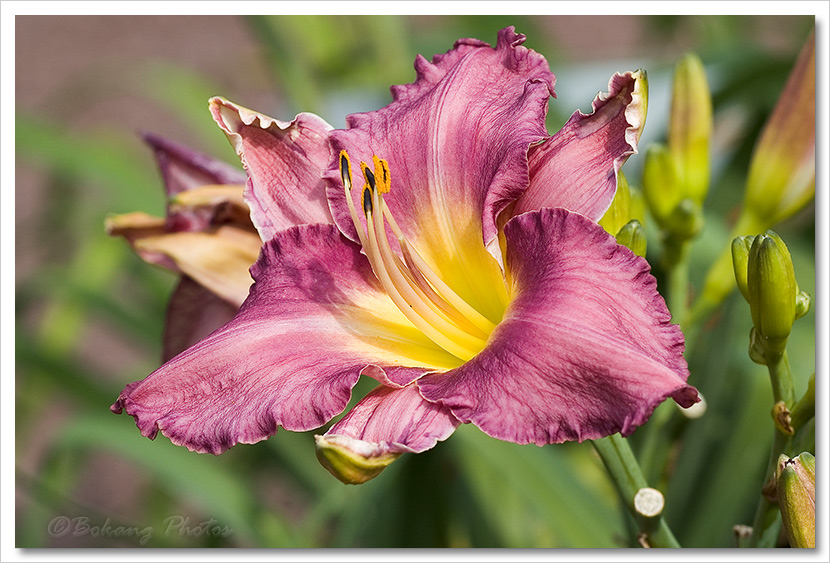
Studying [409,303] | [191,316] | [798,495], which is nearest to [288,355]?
[409,303]

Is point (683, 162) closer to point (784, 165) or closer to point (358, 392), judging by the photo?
point (784, 165)

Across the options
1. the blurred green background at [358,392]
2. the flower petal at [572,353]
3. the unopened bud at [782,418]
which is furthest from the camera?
the blurred green background at [358,392]

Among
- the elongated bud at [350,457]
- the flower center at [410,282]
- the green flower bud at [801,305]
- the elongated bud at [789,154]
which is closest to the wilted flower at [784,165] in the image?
the elongated bud at [789,154]

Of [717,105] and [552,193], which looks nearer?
[552,193]

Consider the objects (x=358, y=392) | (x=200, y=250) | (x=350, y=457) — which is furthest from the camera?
(x=358, y=392)

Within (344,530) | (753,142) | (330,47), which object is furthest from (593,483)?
(330,47)

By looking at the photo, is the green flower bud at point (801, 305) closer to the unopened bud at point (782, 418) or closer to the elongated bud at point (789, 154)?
the unopened bud at point (782, 418)

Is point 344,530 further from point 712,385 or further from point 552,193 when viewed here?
point 552,193
